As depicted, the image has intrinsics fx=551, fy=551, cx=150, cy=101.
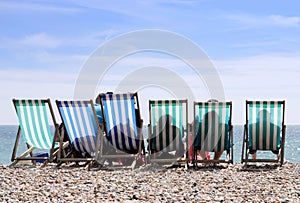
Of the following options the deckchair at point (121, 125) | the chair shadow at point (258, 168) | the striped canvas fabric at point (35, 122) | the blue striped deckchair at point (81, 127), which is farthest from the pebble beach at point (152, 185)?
the striped canvas fabric at point (35, 122)

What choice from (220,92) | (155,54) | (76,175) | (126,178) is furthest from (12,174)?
(155,54)

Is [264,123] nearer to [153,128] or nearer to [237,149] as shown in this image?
[153,128]

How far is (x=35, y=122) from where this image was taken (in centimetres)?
774

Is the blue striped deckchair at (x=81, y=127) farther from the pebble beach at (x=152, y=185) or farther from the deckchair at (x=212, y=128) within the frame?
the deckchair at (x=212, y=128)

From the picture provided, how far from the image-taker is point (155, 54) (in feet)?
39.4

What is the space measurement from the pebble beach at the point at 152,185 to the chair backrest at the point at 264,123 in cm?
51

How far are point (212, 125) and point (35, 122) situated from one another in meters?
2.47

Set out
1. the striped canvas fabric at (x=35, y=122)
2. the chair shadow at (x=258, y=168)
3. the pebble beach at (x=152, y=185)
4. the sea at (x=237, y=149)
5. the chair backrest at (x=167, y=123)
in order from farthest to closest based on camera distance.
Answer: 1. the sea at (x=237, y=149)
2. the striped canvas fabric at (x=35, y=122)
3. the chair backrest at (x=167, y=123)
4. the chair shadow at (x=258, y=168)
5. the pebble beach at (x=152, y=185)

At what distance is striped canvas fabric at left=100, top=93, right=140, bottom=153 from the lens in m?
7.33

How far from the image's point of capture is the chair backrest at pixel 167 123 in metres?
7.38

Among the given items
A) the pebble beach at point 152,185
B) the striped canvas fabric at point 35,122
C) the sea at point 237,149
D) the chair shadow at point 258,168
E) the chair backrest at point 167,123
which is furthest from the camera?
the sea at point 237,149

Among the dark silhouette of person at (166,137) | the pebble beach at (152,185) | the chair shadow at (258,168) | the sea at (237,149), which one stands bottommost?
the sea at (237,149)

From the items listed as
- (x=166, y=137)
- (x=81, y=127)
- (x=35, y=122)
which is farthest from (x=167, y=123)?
(x=35, y=122)

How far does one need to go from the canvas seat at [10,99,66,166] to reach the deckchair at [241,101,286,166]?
8.61ft
